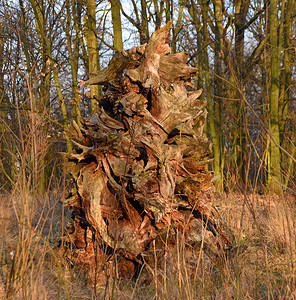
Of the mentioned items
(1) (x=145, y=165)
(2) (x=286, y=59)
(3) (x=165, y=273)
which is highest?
(2) (x=286, y=59)

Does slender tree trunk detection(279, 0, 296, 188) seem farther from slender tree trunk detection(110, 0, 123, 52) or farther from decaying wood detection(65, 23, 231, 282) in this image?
decaying wood detection(65, 23, 231, 282)

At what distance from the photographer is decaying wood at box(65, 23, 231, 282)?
334 cm

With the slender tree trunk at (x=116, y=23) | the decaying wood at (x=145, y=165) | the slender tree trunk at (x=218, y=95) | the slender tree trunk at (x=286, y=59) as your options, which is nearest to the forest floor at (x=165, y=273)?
the decaying wood at (x=145, y=165)

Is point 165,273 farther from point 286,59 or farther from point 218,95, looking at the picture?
point 286,59

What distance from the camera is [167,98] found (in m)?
3.68

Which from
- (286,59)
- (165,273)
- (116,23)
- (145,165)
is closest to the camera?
(165,273)

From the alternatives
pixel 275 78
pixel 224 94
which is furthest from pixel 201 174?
pixel 224 94

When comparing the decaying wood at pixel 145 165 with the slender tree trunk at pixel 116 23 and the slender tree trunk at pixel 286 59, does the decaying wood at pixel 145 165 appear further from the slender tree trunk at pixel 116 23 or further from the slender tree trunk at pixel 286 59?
the slender tree trunk at pixel 286 59

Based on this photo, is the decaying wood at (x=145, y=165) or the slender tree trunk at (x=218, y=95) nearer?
the decaying wood at (x=145, y=165)

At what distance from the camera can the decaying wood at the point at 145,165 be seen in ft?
10.9

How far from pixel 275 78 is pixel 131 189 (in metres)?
5.81

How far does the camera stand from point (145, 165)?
3396 millimetres

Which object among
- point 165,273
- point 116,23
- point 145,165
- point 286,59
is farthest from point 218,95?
point 165,273

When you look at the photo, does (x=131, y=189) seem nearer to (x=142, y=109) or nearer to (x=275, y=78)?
(x=142, y=109)
